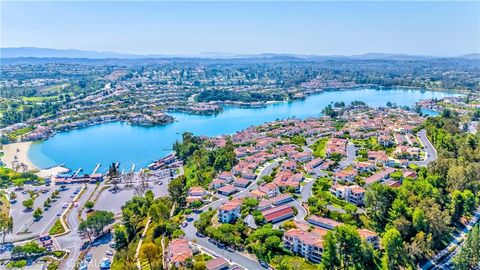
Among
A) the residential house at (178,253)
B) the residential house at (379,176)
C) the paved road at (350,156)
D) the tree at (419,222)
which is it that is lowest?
the paved road at (350,156)

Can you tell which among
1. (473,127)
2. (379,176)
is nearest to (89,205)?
(379,176)

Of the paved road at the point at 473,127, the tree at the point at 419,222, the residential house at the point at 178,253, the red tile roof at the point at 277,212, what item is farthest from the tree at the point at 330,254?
the paved road at the point at 473,127

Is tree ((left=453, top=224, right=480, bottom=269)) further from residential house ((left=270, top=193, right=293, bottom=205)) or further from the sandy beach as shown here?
the sandy beach

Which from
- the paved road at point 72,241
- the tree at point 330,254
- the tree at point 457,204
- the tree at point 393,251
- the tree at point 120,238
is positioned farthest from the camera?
the tree at point 457,204

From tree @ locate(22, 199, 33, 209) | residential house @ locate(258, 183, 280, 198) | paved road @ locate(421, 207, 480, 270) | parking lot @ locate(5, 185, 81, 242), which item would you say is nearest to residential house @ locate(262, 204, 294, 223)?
residential house @ locate(258, 183, 280, 198)

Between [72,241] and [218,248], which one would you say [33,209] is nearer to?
[72,241]

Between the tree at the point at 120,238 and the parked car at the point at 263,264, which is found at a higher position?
the parked car at the point at 263,264

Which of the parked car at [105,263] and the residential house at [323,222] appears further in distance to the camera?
the residential house at [323,222]

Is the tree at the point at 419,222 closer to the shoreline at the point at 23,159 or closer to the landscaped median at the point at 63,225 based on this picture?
the landscaped median at the point at 63,225
